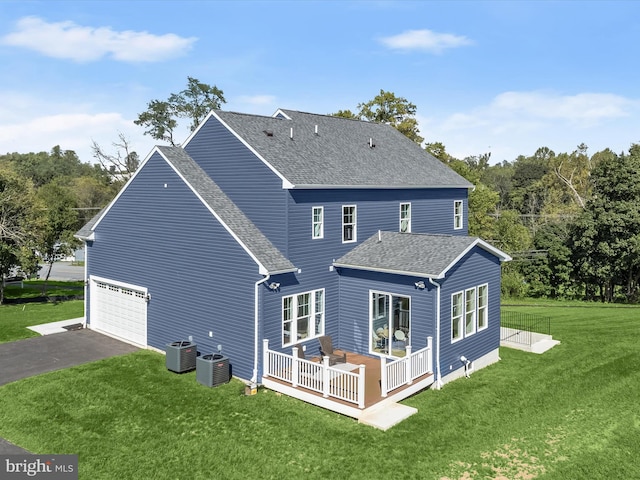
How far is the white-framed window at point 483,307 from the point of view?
66.4 feet

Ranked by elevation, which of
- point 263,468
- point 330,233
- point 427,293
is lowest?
point 263,468

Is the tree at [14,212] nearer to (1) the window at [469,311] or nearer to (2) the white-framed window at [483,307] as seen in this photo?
(1) the window at [469,311]

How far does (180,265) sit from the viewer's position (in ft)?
66.1

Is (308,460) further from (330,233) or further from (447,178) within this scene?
(447,178)

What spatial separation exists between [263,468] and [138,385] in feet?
22.4

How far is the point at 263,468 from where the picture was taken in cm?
1244

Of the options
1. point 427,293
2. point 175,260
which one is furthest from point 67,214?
point 427,293

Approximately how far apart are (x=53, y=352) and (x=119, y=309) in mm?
3212

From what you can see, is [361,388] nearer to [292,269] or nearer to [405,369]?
[405,369]

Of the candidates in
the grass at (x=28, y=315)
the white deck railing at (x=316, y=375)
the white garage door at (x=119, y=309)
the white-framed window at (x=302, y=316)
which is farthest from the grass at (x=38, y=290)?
the white deck railing at (x=316, y=375)

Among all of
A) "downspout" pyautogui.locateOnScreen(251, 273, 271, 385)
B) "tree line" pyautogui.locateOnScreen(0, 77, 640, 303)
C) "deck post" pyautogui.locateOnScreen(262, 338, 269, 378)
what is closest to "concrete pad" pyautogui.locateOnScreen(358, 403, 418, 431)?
"deck post" pyautogui.locateOnScreen(262, 338, 269, 378)

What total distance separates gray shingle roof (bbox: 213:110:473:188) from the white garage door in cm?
769

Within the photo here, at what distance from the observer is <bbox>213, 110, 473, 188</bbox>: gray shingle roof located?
2017 centimetres

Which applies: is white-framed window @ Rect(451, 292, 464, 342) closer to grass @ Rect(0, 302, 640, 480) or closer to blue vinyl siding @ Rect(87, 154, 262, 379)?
grass @ Rect(0, 302, 640, 480)
